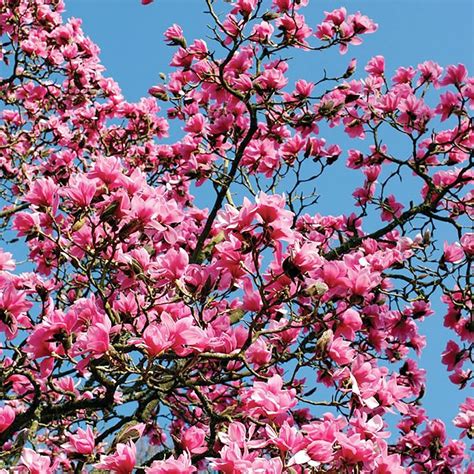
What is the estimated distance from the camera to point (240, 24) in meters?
4.13

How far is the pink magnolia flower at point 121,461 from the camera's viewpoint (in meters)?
2.07

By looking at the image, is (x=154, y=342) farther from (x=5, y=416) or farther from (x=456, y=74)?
(x=456, y=74)

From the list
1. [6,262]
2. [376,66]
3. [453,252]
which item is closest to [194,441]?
[6,262]

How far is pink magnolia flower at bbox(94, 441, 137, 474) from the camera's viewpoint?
2072 mm

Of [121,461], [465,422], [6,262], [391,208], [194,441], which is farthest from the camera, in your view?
[391,208]

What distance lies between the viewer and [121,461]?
6.81ft

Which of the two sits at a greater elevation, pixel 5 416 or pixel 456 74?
pixel 456 74

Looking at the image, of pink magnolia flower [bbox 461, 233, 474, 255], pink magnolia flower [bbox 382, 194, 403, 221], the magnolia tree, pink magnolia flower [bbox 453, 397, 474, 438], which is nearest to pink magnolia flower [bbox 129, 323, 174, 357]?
the magnolia tree

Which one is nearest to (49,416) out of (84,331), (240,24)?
(84,331)

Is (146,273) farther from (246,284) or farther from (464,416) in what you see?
(464,416)

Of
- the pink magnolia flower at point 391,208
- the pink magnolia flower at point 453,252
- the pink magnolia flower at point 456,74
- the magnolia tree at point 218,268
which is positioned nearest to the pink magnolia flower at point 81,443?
the magnolia tree at point 218,268

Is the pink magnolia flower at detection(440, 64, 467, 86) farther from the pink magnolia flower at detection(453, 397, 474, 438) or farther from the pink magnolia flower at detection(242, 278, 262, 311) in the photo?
the pink magnolia flower at detection(242, 278, 262, 311)

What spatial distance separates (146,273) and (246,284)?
45 centimetres

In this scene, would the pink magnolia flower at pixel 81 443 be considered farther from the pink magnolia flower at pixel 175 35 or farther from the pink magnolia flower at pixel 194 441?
the pink magnolia flower at pixel 175 35
